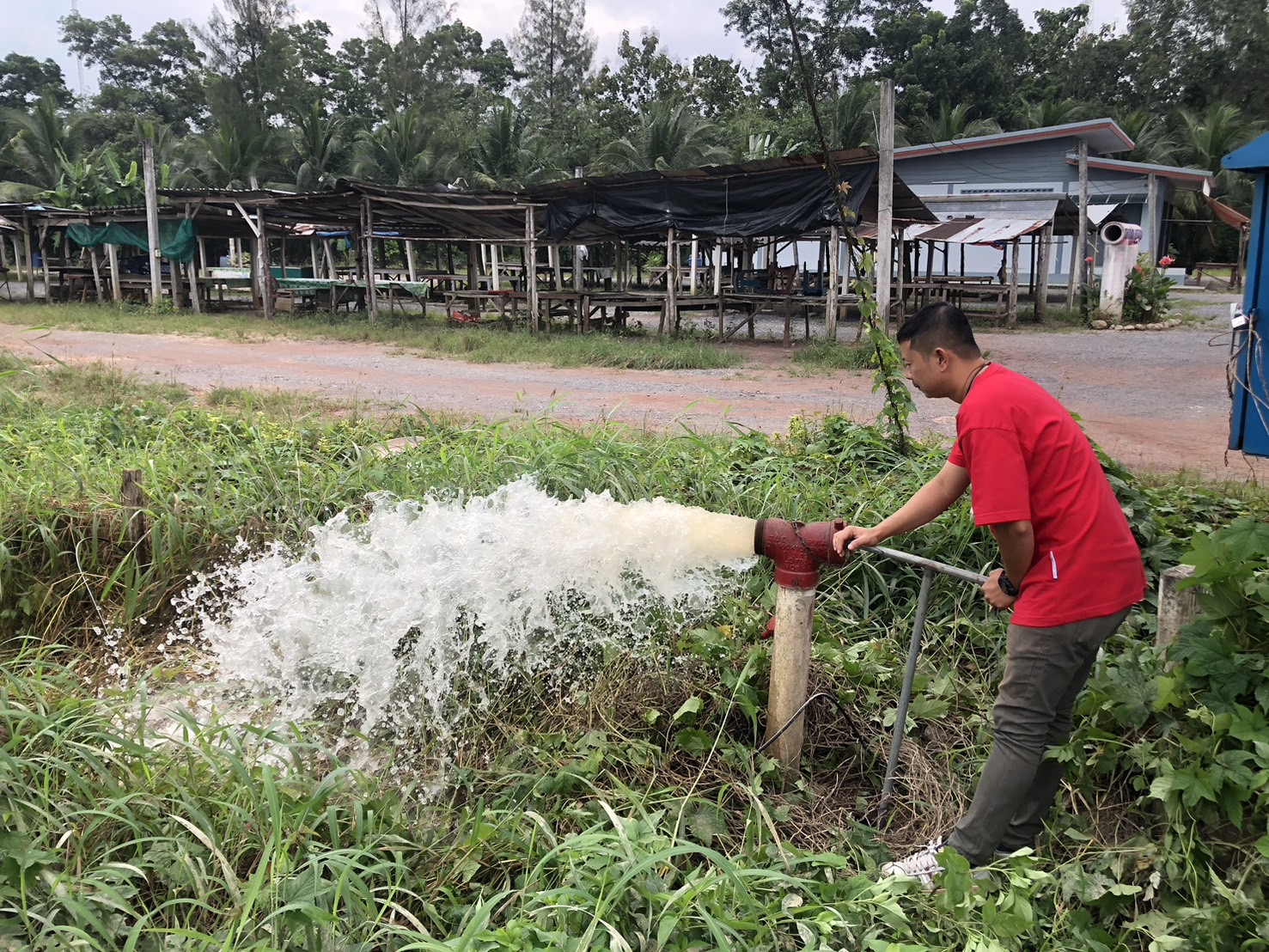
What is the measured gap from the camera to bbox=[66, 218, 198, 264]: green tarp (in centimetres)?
2275

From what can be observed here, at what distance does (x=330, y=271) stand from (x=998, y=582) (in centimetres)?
2699

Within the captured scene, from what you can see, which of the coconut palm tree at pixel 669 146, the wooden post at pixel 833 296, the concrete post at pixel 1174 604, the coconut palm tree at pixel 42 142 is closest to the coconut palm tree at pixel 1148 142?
the coconut palm tree at pixel 669 146

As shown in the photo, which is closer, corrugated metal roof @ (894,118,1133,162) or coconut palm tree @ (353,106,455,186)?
corrugated metal roof @ (894,118,1133,162)

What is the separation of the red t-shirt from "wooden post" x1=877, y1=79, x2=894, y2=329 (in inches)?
356

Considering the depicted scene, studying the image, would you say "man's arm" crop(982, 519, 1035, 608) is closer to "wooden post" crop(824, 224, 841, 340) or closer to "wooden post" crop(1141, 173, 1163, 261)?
"wooden post" crop(824, 224, 841, 340)

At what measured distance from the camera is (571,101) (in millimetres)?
51000

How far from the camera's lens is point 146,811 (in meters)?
2.77

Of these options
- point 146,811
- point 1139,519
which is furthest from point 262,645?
point 1139,519

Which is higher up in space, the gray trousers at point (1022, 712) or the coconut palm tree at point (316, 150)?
the coconut palm tree at point (316, 150)

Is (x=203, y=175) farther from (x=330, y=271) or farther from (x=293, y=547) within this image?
(x=293, y=547)

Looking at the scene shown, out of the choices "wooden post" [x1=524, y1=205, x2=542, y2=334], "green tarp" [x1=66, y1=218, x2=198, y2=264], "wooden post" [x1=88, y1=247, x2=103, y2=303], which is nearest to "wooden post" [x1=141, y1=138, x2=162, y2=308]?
"green tarp" [x1=66, y1=218, x2=198, y2=264]

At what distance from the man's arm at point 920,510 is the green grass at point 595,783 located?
2.54ft

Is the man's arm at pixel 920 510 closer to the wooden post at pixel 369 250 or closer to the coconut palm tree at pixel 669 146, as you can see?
the wooden post at pixel 369 250

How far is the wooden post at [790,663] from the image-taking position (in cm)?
310
